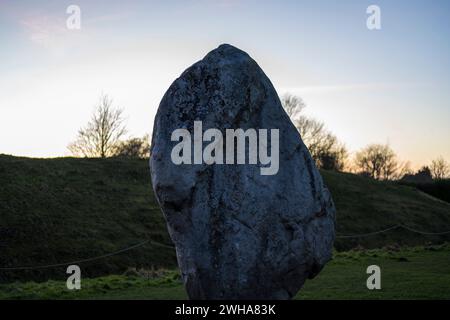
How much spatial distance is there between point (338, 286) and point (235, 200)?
224 inches

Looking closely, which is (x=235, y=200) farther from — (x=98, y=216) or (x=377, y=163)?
(x=377, y=163)

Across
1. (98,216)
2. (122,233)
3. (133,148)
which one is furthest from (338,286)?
(133,148)

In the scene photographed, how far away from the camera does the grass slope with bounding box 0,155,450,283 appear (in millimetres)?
22797

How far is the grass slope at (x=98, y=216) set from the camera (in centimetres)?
2280

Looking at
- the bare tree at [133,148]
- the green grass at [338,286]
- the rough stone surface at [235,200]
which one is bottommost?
the green grass at [338,286]

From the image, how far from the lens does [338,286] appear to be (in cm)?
1280

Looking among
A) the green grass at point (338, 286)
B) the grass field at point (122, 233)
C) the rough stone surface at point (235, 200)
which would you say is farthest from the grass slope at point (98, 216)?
the rough stone surface at point (235, 200)

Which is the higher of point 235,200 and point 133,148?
point 133,148

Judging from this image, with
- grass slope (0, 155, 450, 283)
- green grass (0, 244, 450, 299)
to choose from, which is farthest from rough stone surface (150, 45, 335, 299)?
grass slope (0, 155, 450, 283)

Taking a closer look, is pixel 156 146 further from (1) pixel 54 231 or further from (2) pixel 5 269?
(1) pixel 54 231

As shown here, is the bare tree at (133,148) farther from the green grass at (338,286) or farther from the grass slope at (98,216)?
the green grass at (338,286)

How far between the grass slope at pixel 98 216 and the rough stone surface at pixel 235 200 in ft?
46.4

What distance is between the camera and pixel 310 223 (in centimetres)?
867
